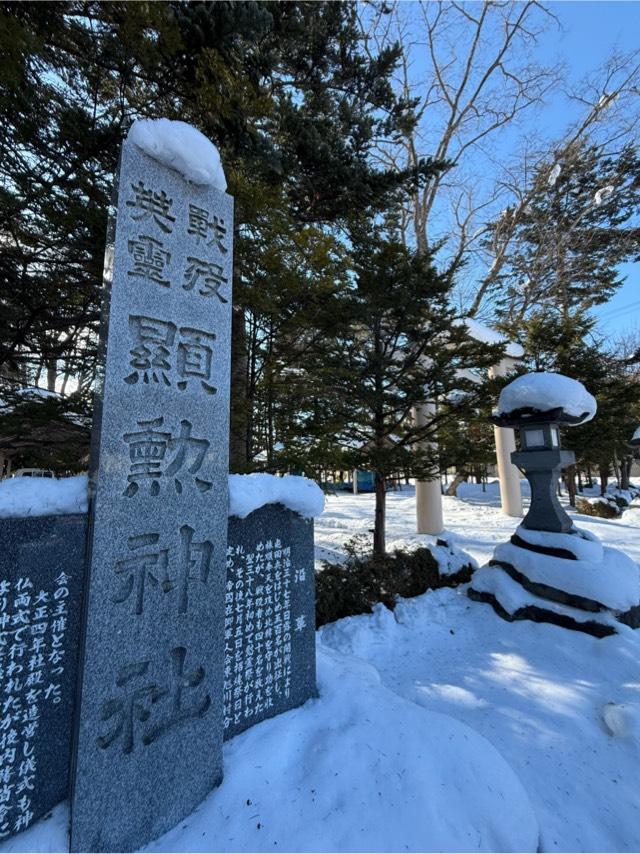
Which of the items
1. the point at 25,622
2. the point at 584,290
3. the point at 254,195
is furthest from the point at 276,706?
the point at 584,290

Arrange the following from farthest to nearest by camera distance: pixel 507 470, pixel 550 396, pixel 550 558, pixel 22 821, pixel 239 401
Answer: pixel 507 470 < pixel 550 396 < pixel 550 558 < pixel 239 401 < pixel 22 821

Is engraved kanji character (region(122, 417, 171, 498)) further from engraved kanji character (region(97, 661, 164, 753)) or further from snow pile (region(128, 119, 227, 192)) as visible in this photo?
snow pile (region(128, 119, 227, 192))

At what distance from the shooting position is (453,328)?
→ 253 inches

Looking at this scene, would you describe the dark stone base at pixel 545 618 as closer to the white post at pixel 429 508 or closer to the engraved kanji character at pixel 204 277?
the white post at pixel 429 508

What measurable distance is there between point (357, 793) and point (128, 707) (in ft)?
4.07

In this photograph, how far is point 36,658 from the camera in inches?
63.7

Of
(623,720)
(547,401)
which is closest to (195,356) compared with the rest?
(623,720)

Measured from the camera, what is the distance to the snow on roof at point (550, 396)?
5.28 meters

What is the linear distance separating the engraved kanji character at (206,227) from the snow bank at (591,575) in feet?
Answer: 16.3

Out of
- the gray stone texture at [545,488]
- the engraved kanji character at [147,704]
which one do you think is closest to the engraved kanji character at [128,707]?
the engraved kanji character at [147,704]

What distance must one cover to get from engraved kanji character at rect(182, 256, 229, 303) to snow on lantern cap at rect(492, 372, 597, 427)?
4766mm

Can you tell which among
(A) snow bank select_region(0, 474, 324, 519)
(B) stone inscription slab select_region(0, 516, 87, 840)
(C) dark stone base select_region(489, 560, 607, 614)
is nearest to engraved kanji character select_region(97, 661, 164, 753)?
(B) stone inscription slab select_region(0, 516, 87, 840)

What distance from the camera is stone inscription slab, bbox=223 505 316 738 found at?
7.77 feet

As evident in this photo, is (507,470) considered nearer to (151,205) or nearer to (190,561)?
(190,561)
